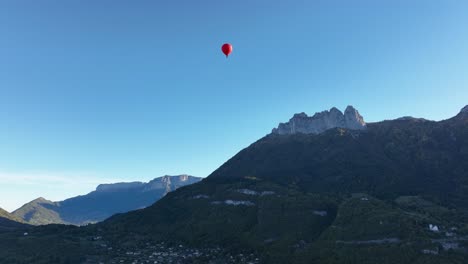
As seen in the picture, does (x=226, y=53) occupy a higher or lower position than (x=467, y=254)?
higher

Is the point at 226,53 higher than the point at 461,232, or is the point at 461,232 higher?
the point at 226,53

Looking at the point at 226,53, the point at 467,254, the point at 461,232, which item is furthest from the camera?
the point at 461,232

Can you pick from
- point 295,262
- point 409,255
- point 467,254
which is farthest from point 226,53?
point 467,254

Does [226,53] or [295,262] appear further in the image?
[295,262]

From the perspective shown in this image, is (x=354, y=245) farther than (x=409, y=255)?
Yes

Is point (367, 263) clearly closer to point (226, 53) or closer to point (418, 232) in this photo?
point (418, 232)

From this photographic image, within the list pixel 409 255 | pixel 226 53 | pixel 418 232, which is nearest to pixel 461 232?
pixel 418 232

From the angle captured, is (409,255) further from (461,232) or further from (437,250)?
(461,232)

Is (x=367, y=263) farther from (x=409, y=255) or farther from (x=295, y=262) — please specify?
(x=295, y=262)

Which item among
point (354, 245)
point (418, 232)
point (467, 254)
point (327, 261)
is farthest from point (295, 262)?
point (467, 254)

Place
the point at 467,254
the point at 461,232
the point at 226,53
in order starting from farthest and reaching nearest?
the point at 461,232 < the point at 226,53 < the point at 467,254
